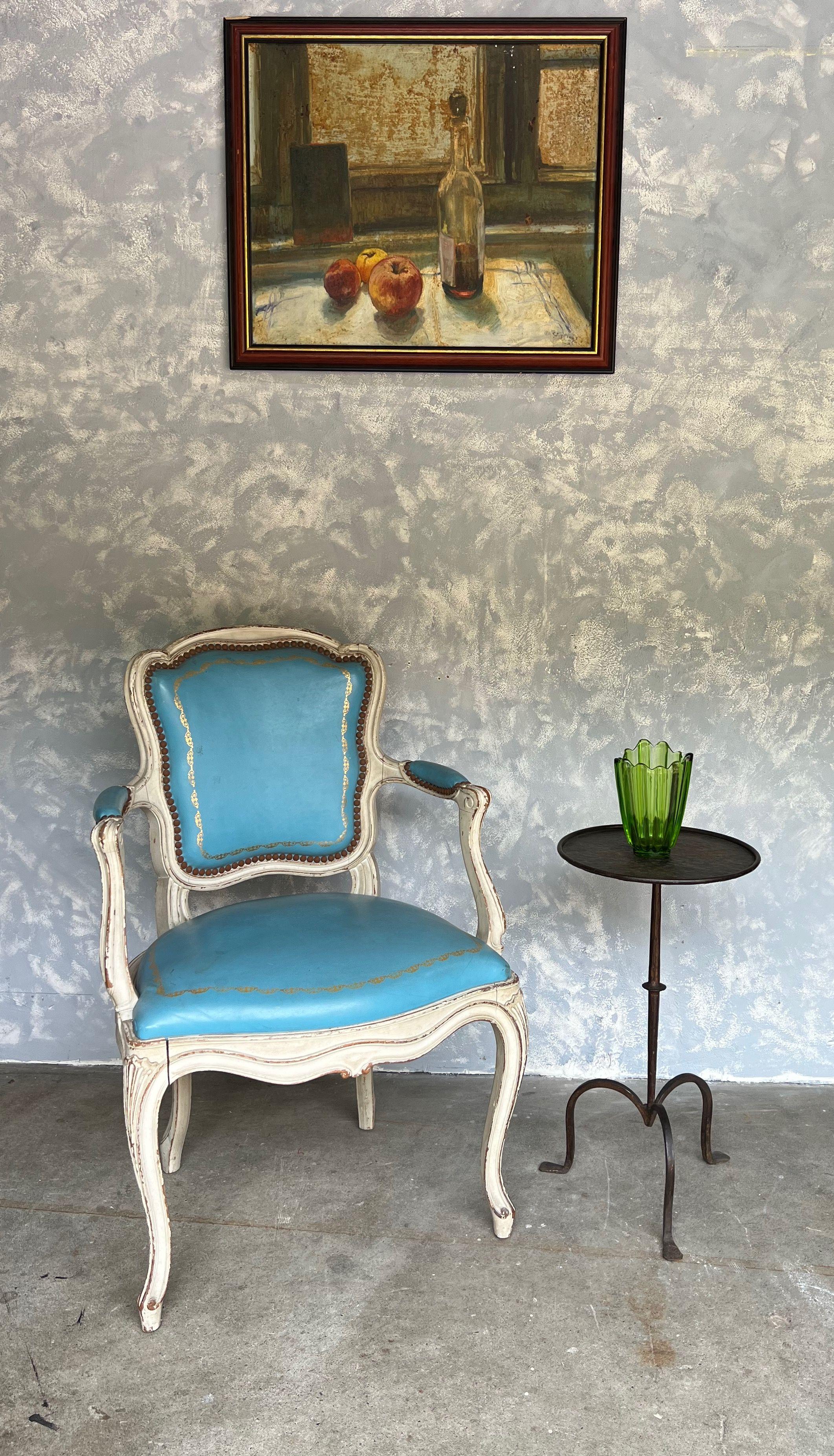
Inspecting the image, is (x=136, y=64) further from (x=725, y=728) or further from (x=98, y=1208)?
(x=98, y=1208)

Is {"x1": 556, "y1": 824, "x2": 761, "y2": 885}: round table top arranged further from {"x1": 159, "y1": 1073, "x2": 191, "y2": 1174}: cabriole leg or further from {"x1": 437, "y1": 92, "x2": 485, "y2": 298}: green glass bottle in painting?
{"x1": 437, "y1": 92, "x2": 485, "y2": 298}: green glass bottle in painting

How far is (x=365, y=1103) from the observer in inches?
100

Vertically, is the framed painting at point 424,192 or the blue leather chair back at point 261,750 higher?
the framed painting at point 424,192

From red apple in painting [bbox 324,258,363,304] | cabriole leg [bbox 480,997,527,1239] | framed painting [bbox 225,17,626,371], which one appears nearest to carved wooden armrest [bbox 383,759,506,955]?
cabriole leg [bbox 480,997,527,1239]

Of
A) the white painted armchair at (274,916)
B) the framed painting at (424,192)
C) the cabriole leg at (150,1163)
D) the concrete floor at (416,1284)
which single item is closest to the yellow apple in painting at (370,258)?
the framed painting at (424,192)

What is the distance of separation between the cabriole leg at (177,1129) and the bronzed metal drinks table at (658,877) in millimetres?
747

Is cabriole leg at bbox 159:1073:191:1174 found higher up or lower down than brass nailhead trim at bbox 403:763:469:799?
lower down

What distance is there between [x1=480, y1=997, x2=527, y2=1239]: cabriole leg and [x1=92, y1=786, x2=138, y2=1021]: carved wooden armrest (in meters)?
0.65

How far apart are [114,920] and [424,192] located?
68.6 inches

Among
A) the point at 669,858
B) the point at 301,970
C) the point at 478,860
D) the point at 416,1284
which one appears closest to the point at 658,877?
the point at 669,858

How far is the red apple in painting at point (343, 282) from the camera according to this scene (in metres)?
2.63

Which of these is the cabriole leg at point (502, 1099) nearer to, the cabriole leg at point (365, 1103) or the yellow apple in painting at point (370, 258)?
the cabriole leg at point (365, 1103)

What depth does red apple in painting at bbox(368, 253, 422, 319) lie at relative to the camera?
A: 2.63 meters

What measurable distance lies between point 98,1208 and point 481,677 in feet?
4.62
